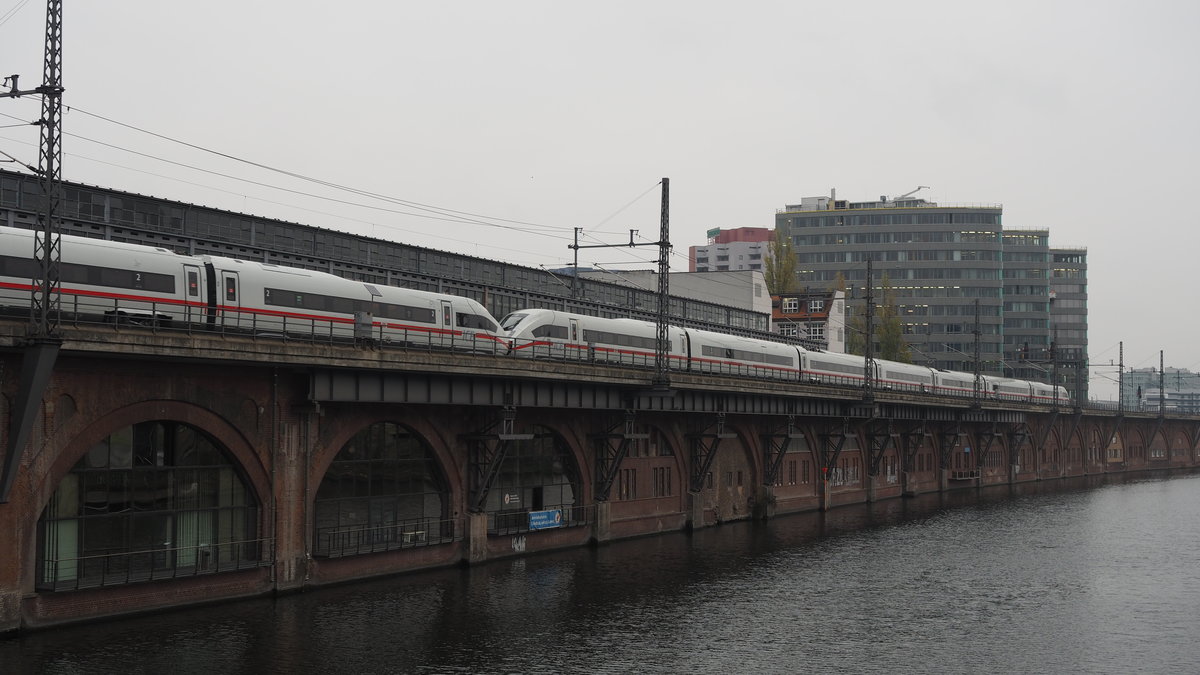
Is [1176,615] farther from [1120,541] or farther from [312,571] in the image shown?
[312,571]

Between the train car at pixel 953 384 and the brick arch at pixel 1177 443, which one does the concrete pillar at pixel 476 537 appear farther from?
the brick arch at pixel 1177 443

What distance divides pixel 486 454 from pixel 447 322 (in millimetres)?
7225

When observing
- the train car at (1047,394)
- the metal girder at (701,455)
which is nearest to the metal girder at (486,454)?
the metal girder at (701,455)

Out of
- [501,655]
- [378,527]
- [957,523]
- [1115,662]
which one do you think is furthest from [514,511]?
[957,523]

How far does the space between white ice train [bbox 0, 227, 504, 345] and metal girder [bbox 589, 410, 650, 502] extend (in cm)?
1150

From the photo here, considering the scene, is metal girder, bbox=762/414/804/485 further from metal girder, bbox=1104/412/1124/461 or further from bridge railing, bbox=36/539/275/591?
metal girder, bbox=1104/412/1124/461

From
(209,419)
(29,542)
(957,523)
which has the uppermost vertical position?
(209,419)

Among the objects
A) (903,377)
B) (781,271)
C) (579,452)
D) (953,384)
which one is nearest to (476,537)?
(579,452)

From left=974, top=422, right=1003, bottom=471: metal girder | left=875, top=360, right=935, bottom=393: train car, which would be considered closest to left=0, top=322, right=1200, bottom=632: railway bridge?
left=875, top=360, right=935, bottom=393: train car

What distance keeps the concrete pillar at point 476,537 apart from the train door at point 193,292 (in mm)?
18336

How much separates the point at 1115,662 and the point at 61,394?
3995 centimetres

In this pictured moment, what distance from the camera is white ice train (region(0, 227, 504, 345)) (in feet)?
136

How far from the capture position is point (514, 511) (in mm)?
62531

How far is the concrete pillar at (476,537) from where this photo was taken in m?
57.6
